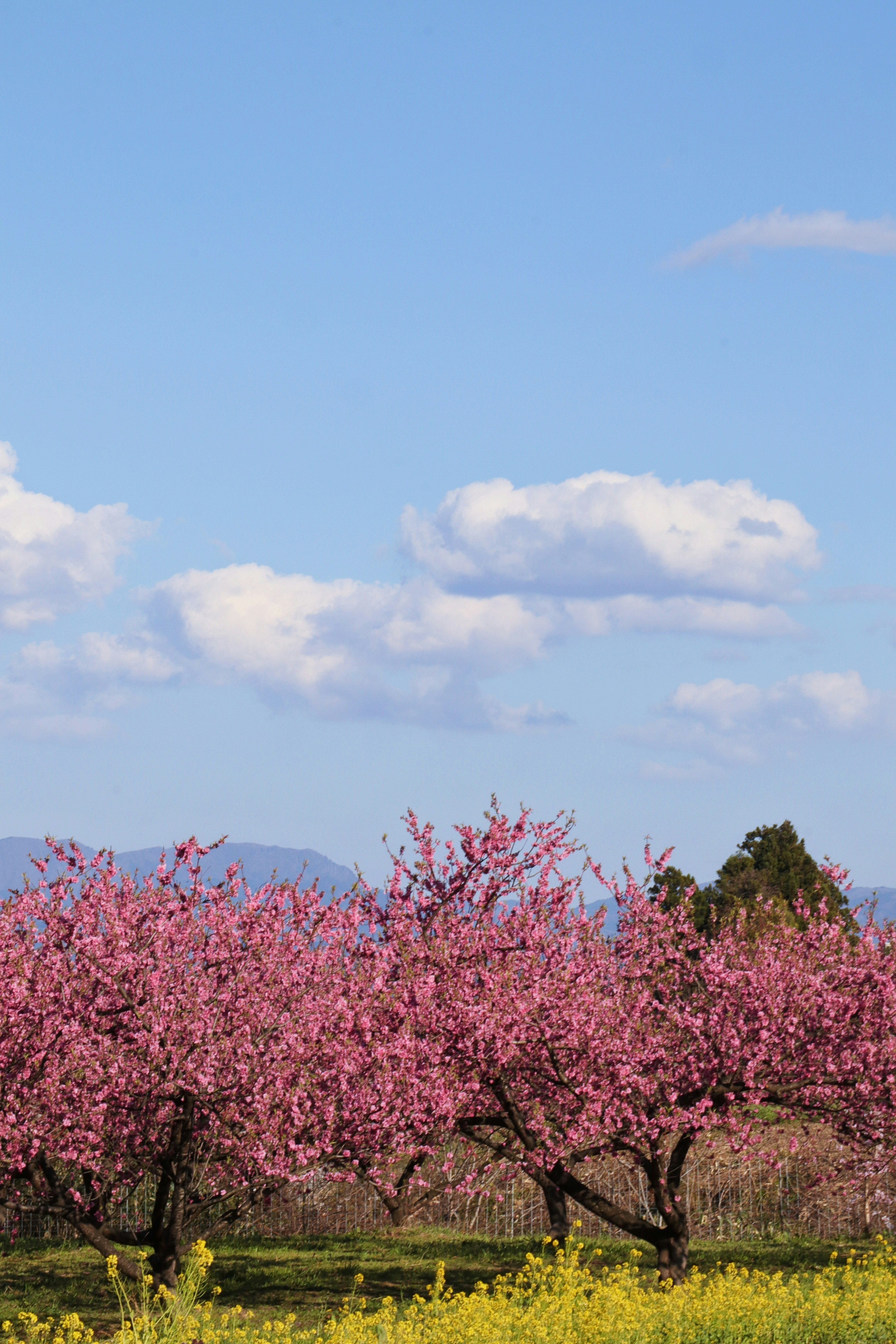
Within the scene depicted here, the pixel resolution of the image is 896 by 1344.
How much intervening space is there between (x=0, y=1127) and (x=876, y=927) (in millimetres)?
12213

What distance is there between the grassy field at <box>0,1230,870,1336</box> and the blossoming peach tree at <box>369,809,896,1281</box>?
270cm

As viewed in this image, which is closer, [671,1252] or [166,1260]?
[166,1260]

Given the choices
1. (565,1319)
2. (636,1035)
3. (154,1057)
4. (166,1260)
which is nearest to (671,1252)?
(636,1035)

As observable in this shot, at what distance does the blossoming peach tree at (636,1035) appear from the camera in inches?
637

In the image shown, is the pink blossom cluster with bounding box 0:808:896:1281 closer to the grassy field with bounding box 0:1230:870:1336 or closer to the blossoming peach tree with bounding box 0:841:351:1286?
the blossoming peach tree with bounding box 0:841:351:1286

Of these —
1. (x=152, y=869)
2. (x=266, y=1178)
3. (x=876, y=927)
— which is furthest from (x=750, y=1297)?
(x=152, y=869)

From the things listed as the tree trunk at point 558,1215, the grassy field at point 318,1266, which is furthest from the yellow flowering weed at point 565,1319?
the tree trunk at point 558,1215

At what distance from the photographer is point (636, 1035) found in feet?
55.4

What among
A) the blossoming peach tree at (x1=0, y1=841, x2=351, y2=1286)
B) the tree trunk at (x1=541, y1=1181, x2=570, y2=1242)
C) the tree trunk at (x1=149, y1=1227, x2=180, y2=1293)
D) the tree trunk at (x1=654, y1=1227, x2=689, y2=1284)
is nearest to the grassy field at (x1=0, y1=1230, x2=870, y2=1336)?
the tree trunk at (x1=541, y1=1181, x2=570, y2=1242)

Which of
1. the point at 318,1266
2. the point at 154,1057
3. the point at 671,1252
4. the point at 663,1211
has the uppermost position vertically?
the point at 154,1057

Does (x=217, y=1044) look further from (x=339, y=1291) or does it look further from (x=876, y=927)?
(x=876, y=927)

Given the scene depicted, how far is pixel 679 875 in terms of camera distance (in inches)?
2426

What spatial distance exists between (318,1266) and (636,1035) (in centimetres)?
693

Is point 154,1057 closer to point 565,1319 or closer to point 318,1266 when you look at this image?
point 565,1319
